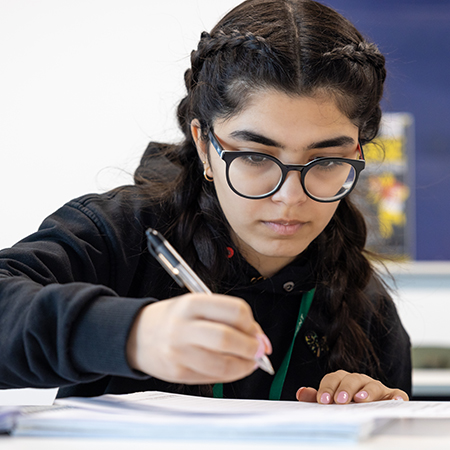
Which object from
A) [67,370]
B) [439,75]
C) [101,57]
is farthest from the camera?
[439,75]

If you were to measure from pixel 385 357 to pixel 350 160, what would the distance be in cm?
54

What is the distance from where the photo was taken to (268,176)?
0.96m

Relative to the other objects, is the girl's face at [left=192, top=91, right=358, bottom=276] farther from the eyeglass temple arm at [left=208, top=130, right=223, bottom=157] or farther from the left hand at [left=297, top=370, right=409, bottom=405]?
the left hand at [left=297, top=370, right=409, bottom=405]

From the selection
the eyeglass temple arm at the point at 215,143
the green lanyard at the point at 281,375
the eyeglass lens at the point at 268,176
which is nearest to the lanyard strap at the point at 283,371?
the green lanyard at the point at 281,375

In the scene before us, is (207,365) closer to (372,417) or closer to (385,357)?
(372,417)

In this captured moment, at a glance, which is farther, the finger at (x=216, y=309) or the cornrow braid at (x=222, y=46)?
the cornrow braid at (x=222, y=46)

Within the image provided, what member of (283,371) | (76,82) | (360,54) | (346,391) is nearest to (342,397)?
(346,391)

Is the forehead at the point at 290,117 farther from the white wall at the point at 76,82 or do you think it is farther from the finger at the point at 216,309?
the white wall at the point at 76,82

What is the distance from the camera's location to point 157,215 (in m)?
1.16

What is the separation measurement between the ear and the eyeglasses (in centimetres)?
9

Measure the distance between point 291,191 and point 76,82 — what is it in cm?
161

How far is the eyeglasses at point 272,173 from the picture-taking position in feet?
3.10

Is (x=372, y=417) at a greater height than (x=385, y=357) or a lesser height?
greater

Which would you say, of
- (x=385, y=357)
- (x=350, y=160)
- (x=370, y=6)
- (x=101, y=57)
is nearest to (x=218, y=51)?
(x=350, y=160)
